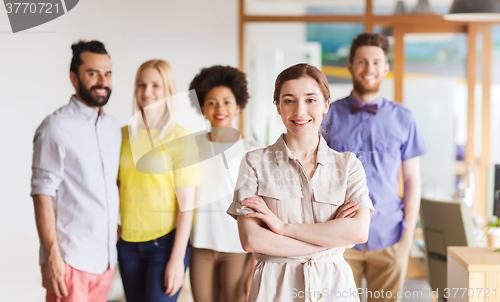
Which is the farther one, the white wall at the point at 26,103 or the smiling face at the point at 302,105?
the white wall at the point at 26,103

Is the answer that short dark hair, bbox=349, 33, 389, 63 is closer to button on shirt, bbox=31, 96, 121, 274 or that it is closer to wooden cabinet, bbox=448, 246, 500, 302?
wooden cabinet, bbox=448, 246, 500, 302

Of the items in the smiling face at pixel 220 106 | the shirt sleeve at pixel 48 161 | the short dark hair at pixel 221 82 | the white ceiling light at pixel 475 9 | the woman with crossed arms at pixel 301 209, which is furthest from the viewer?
the white ceiling light at pixel 475 9

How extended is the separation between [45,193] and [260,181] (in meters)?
0.93

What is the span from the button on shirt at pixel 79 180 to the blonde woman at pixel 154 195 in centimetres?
7

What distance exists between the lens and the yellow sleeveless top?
76.9 inches

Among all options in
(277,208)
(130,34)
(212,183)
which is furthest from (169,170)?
(130,34)

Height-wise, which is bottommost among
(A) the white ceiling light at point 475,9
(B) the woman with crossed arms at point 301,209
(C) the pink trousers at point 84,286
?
(C) the pink trousers at point 84,286

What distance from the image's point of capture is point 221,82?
90.1 inches

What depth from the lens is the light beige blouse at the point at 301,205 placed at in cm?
147

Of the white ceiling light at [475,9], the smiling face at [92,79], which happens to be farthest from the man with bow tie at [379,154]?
the smiling face at [92,79]

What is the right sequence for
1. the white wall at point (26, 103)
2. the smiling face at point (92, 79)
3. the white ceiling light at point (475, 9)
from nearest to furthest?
the smiling face at point (92, 79)
the white ceiling light at point (475, 9)
the white wall at point (26, 103)

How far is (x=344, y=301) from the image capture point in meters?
1.47

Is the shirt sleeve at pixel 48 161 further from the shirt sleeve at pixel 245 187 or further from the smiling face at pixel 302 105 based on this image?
the smiling face at pixel 302 105

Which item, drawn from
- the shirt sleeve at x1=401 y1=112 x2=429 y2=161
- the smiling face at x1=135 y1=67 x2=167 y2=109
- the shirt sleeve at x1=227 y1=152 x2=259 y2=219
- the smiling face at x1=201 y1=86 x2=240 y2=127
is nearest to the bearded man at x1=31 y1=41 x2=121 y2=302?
the smiling face at x1=135 y1=67 x2=167 y2=109
